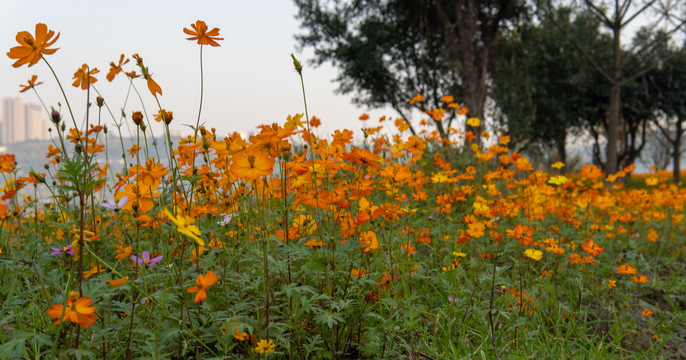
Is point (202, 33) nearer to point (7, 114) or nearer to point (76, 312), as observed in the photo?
point (76, 312)

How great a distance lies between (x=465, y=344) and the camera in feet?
5.59

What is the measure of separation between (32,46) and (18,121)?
201 m

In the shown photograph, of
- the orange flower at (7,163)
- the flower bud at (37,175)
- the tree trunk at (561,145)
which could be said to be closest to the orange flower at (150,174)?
the flower bud at (37,175)

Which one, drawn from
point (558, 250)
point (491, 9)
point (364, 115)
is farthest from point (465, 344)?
point (491, 9)

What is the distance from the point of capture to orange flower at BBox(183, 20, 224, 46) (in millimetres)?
1376

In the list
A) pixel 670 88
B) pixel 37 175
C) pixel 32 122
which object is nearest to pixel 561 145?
pixel 670 88

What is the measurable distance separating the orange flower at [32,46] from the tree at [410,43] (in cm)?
905

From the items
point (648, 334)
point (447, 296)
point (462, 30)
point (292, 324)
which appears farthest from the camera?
point (462, 30)

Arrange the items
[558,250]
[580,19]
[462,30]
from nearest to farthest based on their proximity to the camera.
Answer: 1. [558,250]
2. [462,30]
3. [580,19]

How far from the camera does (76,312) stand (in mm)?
A: 1014

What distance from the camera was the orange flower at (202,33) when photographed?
4.51 ft

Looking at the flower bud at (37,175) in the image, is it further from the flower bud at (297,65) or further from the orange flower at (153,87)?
the flower bud at (297,65)

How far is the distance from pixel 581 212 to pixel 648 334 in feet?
4.18

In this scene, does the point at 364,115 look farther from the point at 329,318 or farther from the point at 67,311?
the point at 67,311
